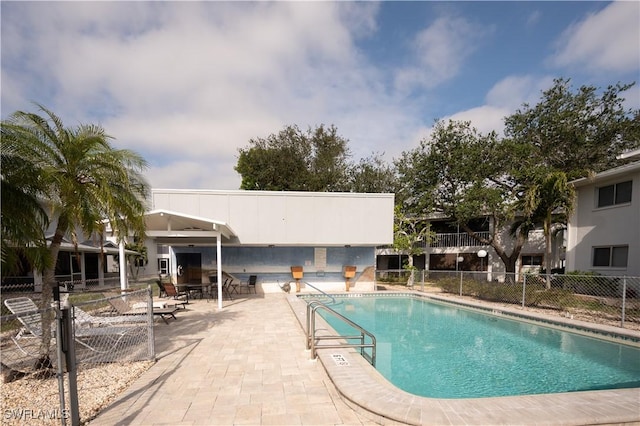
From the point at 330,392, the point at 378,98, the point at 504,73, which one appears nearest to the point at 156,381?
the point at 330,392

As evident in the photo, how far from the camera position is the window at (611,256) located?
12312mm

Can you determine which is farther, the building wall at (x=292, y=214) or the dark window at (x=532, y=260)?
the dark window at (x=532, y=260)

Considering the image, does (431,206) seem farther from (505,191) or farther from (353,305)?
(353,305)

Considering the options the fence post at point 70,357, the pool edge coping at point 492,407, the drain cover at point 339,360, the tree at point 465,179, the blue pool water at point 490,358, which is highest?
the tree at point 465,179

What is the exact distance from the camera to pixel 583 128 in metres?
19.1

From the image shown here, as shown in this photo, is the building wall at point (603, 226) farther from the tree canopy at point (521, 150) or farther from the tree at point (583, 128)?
the tree at point (583, 128)

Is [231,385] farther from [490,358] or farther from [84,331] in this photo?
[490,358]

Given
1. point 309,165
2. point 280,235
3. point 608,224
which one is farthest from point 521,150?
point 309,165

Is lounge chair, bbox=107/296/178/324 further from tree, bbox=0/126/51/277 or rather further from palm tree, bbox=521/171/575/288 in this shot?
palm tree, bbox=521/171/575/288

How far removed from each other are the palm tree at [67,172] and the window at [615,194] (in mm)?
17846

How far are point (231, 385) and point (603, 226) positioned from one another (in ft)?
54.2

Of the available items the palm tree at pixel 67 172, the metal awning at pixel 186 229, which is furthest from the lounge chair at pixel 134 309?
the palm tree at pixel 67 172

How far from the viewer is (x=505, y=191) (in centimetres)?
1989

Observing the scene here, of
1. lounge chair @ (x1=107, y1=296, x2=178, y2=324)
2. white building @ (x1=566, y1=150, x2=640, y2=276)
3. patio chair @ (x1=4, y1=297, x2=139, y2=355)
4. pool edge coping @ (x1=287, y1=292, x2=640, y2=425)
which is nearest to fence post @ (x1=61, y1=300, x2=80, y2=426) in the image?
patio chair @ (x1=4, y1=297, x2=139, y2=355)
